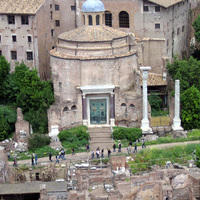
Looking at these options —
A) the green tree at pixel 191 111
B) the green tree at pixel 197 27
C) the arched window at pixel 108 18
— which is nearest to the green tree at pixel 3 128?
the arched window at pixel 108 18

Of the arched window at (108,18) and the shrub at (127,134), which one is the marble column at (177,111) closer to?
the shrub at (127,134)

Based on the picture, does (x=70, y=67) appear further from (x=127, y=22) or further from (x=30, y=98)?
(x=127, y=22)

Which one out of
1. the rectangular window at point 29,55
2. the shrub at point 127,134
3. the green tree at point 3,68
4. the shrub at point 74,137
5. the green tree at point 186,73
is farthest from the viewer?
the rectangular window at point 29,55

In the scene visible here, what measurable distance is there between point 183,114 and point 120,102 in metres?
6.11

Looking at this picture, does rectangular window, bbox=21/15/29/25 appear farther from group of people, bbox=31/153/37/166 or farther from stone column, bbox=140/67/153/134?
group of people, bbox=31/153/37/166

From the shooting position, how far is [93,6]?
6638cm

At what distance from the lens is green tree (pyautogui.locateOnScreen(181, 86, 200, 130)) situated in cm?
6619

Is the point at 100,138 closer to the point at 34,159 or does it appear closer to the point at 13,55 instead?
the point at 34,159

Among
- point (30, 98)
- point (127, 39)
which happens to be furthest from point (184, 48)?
point (30, 98)

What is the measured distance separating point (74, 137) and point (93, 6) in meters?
12.6

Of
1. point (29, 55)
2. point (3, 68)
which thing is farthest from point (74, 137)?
point (29, 55)

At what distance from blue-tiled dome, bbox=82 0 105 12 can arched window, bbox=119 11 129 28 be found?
246 inches

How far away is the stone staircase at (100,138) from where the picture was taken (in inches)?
2514

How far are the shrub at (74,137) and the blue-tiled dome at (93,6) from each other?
1136 centimetres
